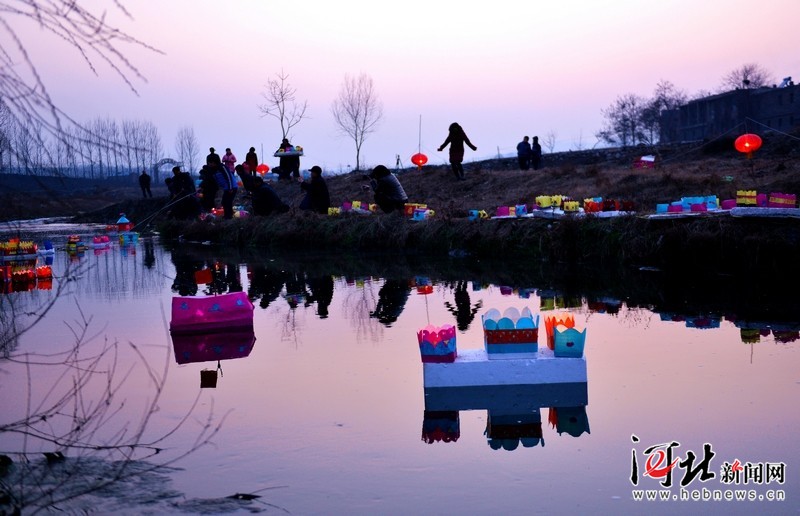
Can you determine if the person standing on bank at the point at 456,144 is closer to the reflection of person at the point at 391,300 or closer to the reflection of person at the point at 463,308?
the reflection of person at the point at 391,300

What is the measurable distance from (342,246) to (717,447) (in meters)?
16.4

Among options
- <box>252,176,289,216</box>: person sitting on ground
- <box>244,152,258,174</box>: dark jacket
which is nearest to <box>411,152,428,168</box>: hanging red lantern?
<box>244,152,258,174</box>: dark jacket

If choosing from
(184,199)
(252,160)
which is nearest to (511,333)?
(184,199)

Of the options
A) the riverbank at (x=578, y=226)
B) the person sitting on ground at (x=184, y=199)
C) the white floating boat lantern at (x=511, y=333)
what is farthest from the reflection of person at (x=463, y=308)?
the person sitting on ground at (x=184, y=199)

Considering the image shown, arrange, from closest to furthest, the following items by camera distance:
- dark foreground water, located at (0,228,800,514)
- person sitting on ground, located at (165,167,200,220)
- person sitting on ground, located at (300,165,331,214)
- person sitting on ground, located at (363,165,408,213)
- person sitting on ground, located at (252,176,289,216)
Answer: dark foreground water, located at (0,228,800,514) → person sitting on ground, located at (363,165,408,213) → person sitting on ground, located at (300,165,331,214) → person sitting on ground, located at (252,176,289,216) → person sitting on ground, located at (165,167,200,220)

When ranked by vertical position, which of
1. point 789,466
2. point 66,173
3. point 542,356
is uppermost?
point 66,173

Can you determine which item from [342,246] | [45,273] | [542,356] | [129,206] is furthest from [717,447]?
[129,206]

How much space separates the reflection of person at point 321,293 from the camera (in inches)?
485

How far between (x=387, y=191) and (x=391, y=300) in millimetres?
8996

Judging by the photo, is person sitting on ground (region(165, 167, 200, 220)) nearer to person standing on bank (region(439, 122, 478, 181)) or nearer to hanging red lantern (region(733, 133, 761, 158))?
person standing on bank (region(439, 122, 478, 181))

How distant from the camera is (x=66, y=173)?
3.84 metres

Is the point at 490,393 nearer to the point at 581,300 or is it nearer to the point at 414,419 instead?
the point at 414,419

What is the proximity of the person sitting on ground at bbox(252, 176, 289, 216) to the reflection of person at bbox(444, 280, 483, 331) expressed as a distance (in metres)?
12.1

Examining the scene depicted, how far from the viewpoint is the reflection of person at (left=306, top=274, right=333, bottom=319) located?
40.4ft
